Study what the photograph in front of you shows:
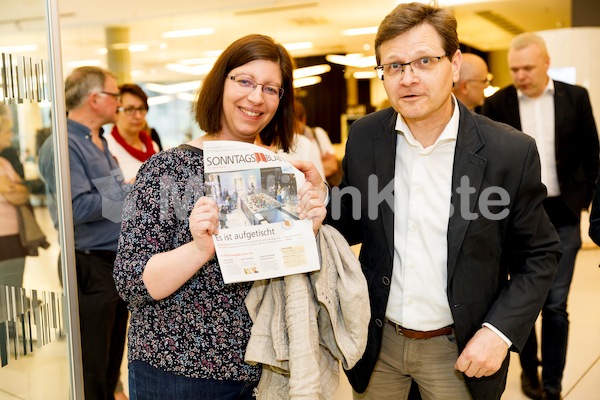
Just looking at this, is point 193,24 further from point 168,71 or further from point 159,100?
point 159,100

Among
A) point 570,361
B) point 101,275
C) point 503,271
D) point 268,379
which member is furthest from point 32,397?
point 570,361

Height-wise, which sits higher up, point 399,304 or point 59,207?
point 59,207

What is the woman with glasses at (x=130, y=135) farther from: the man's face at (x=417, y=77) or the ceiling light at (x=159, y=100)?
the man's face at (x=417, y=77)

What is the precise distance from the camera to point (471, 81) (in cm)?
354

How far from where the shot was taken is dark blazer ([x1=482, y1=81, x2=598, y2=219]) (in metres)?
3.29

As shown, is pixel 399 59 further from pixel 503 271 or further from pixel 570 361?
pixel 570 361

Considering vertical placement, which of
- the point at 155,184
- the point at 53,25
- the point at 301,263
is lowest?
the point at 301,263

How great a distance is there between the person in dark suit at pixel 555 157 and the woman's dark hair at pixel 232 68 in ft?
7.15

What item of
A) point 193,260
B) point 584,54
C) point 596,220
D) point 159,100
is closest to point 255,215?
point 193,260

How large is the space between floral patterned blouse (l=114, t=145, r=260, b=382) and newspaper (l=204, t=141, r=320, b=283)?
88mm

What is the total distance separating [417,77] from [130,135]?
2.48 metres

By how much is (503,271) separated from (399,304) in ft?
0.99

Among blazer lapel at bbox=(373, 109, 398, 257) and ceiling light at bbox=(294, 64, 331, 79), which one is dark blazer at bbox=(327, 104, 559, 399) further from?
ceiling light at bbox=(294, 64, 331, 79)

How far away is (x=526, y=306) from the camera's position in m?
1.57
